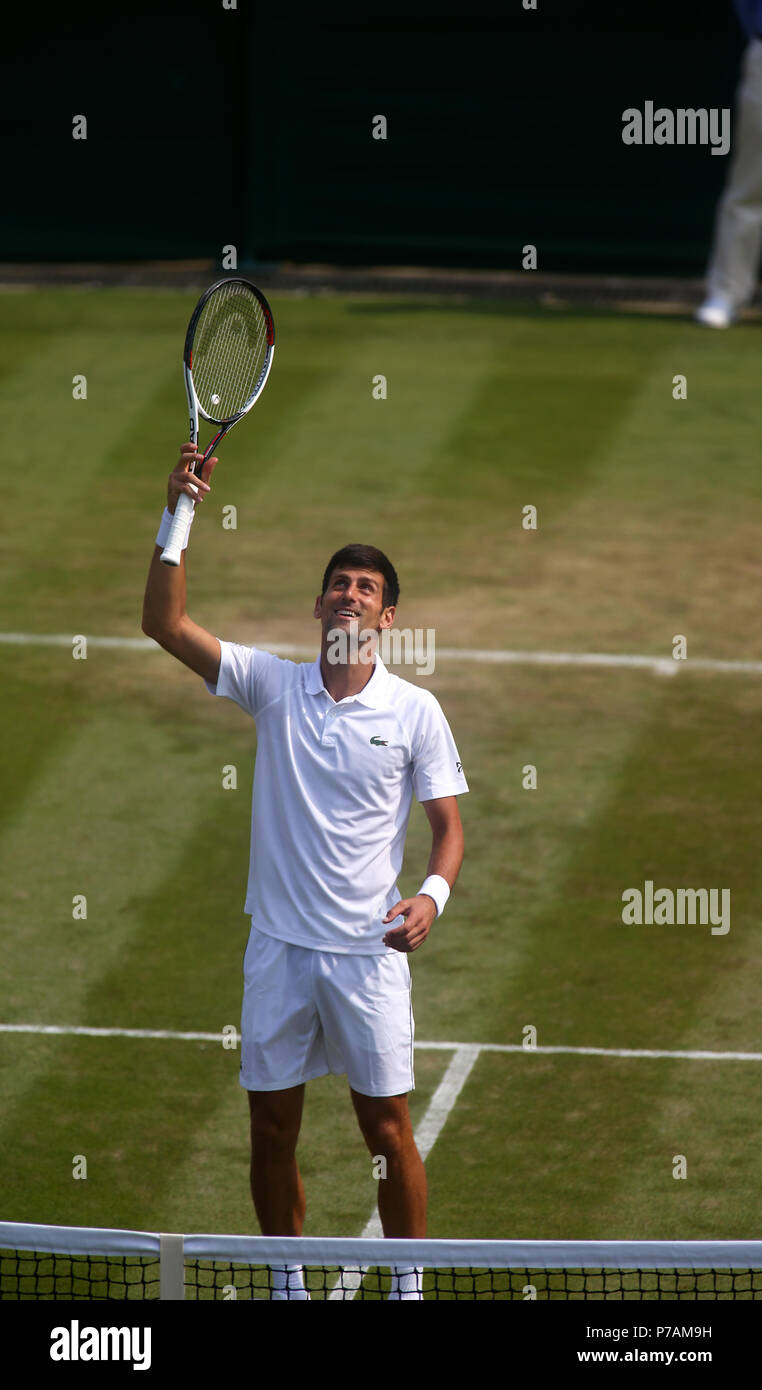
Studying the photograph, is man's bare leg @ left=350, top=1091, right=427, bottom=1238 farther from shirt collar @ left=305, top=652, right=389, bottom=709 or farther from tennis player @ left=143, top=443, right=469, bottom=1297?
shirt collar @ left=305, top=652, right=389, bottom=709

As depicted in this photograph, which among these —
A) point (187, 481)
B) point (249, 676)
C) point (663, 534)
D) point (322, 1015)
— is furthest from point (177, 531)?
point (663, 534)

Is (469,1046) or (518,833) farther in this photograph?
(518,833)

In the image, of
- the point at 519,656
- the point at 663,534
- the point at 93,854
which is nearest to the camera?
the point at 93,854

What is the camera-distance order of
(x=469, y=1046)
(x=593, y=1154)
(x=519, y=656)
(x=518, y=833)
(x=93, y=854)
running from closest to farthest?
(x=593, y=1154), (x=469, y=1046), (x=93, y=854), (x=518, y=833), (x=519, y=656)

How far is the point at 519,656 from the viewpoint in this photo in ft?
44.8

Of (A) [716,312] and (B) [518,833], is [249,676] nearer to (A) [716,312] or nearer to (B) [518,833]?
(B) [518,833]

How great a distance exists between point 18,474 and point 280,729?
10.3m

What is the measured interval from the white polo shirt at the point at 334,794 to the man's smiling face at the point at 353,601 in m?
0.21

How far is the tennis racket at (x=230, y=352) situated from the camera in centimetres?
752

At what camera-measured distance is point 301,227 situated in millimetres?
20750

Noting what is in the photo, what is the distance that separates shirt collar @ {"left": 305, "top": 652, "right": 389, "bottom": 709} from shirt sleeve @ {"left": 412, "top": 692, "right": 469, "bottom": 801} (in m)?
0.15

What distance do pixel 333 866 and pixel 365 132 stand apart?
48.8ft
